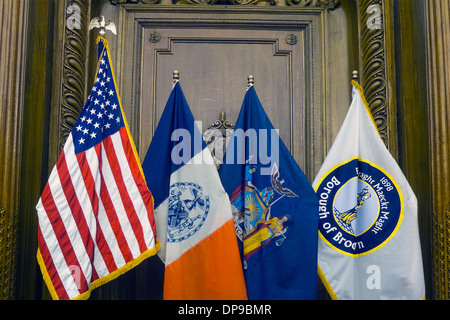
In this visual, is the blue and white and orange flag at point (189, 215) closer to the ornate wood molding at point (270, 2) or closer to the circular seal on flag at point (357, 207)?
the circular seal on flag at point (357, 207)

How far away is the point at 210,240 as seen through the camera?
338 cm

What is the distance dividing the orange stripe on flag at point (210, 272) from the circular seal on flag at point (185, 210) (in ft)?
0.37

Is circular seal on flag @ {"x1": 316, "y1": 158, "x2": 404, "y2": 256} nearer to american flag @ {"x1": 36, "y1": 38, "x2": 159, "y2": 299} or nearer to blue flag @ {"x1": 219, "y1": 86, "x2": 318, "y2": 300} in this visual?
blue flag @ {"x1": 219, "y1": 86, "x2": 318, "y2": 300}

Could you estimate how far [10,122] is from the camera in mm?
3395

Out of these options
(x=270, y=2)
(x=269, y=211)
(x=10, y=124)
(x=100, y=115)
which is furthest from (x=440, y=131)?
(x=10, y=124)

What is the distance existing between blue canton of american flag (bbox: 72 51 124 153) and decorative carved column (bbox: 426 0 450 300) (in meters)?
2.02

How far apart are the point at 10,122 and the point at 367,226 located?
92.2 inches

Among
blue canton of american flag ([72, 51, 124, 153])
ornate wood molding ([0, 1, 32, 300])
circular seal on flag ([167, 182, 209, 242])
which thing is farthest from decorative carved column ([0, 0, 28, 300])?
circular seal on flag ([167, 182, 209, 242])

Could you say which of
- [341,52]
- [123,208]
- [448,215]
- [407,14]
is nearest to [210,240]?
[123,208]

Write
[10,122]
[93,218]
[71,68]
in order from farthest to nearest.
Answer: [71,68]
[10,122]
[93,218]

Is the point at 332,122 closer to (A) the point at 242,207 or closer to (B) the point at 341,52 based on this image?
(B) the point at 341,52

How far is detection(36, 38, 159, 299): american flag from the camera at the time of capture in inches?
125

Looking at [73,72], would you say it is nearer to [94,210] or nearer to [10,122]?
[10,122]

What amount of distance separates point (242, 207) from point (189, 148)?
0.52 m
